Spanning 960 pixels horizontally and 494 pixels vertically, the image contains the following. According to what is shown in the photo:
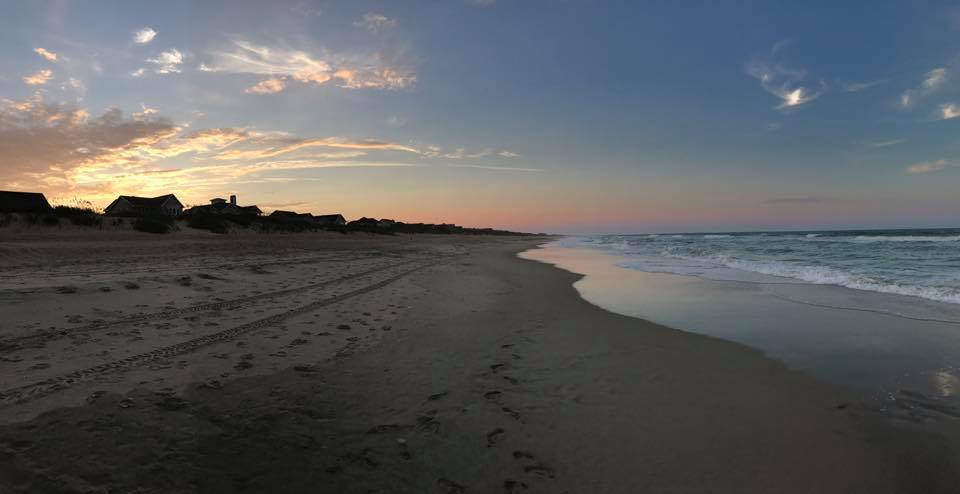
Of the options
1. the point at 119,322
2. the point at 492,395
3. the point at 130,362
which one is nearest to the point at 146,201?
the point at 119,322

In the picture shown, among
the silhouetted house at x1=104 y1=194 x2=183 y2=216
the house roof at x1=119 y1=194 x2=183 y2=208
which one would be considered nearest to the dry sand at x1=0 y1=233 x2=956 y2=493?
the silhouetted house at x1=104 y1=194 x2=183 y2=216

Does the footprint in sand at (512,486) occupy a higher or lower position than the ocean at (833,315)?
lower

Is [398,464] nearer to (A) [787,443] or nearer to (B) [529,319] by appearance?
(A) [787,443]

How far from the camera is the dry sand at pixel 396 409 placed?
3.17 metres

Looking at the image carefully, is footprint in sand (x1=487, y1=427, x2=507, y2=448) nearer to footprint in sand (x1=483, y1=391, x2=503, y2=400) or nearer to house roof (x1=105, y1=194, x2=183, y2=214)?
footprint in sand (x1=483, y1=391, x2=503, y2=400)

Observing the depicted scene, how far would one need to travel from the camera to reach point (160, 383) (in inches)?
175

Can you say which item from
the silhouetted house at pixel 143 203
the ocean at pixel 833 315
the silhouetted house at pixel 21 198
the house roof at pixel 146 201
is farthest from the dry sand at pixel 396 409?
the house roof at pixel 146 201

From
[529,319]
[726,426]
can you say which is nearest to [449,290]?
[529,319]

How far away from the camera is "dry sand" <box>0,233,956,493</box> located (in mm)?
3166

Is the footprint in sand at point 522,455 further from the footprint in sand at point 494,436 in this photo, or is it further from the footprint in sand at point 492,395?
the footprint in sand at point 492,395

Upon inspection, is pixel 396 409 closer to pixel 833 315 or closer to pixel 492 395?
pixel 492 395

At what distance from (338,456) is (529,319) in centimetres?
606

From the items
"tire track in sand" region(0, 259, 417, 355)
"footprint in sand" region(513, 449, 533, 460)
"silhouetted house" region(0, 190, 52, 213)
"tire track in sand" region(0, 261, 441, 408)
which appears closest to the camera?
"footprint in sand" region(513, 449, 533, 460)

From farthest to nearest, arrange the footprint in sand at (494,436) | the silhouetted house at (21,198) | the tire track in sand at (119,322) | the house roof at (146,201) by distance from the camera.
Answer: the house roof at (146,201) → the silhouetted house at (21,198) → the tire track in sand at (119,322) → the footprint in sand at (494,436)
